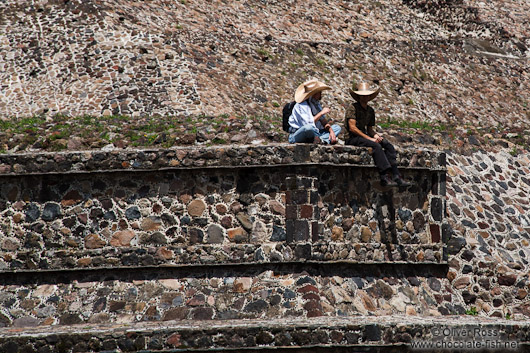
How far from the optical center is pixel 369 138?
1431cm

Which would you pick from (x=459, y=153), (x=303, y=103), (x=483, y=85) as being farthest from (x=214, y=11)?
(x=303, y=103)

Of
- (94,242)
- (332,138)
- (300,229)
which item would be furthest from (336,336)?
(94,242)

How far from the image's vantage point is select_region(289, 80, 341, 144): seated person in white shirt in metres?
14.0

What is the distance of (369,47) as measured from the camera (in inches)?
1110

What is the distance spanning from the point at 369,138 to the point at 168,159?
11.2 feet

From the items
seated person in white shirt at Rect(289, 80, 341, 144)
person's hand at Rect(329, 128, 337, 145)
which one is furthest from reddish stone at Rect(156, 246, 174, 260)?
person's hand at Rect(329, 128, 337, 145)

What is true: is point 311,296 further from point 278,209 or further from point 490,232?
point 490,232

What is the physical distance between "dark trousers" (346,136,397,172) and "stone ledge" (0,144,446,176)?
0.43m

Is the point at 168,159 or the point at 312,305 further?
the point at 168,159

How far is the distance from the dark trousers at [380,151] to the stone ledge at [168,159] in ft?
1.40

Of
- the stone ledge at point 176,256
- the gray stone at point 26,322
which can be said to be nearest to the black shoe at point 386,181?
the stone ledge at point 176,256

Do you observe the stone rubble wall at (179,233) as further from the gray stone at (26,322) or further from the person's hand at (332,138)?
the person's hand at (332,138)

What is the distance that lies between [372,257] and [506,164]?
5.60 metres

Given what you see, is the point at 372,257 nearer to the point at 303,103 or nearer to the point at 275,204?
the point at 275,204
